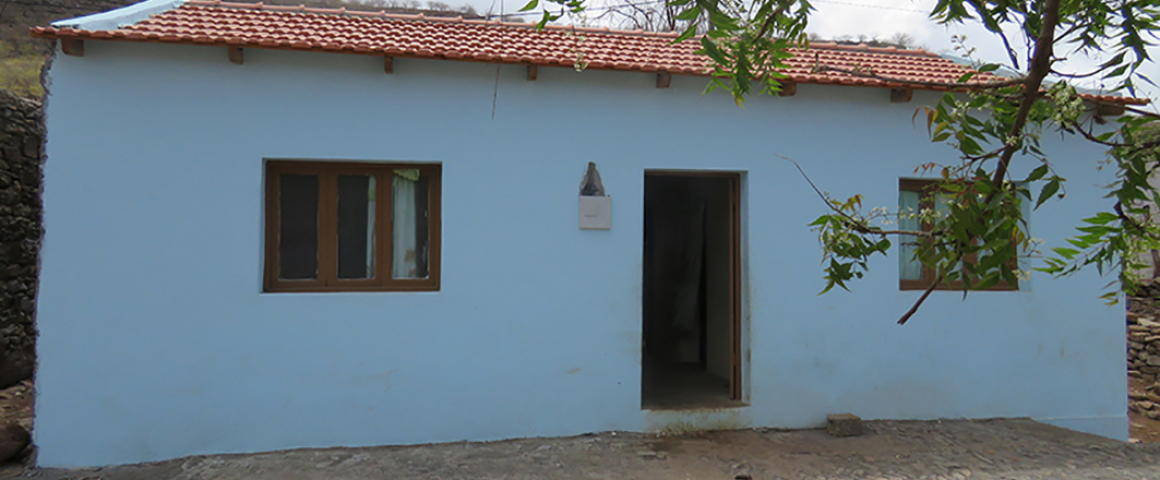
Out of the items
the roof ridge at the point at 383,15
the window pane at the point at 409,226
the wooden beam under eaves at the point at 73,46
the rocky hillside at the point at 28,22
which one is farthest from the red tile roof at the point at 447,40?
the rocky hillside at the point at 28,22

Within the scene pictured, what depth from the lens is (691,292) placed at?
7609 mm

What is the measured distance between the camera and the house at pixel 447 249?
443 cm

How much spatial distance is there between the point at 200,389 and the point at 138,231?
46.6 inches

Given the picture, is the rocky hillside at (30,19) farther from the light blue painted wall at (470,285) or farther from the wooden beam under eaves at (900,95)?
the wooden beam under eaves at (900,95)

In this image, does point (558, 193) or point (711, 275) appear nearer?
point (558, 193)

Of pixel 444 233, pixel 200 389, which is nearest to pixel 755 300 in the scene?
pixel 444 233

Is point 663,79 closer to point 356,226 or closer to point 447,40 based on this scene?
point 447,40

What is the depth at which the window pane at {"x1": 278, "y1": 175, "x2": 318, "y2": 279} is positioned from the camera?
190 inches

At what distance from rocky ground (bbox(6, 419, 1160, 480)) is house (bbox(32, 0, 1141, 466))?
0.15 metres

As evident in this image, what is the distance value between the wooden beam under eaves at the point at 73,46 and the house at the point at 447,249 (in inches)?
0.5

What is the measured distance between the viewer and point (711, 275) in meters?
7.11

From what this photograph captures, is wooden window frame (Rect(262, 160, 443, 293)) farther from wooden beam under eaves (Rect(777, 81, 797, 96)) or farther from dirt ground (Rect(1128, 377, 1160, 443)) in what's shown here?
dirt ground (Rect(1128, 377, 1160, 443))

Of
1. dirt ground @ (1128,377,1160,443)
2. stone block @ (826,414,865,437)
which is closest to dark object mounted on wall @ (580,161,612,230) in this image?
stone block @ (826,414,865,437)

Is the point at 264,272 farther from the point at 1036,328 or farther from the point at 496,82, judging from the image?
the point at 1036,328
